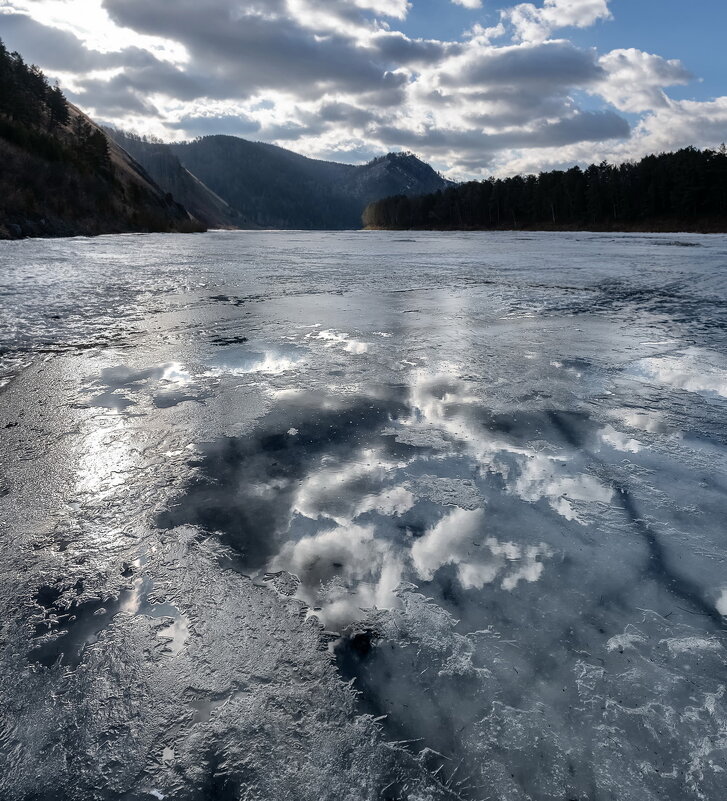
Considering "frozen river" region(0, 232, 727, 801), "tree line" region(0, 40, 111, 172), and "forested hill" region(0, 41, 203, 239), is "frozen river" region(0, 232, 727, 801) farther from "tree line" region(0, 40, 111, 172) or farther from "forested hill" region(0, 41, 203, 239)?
"tree line" region(0, 40, 111, 172)

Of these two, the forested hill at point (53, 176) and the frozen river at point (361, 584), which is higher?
the forested hill at point (53, 176)

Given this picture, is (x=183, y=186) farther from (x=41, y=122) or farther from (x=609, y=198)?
(x=609, y=198)

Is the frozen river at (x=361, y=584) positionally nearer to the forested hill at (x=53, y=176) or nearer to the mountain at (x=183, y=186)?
the forested hill at (x=53, y=176)

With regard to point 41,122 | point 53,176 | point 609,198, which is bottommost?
point 53,176

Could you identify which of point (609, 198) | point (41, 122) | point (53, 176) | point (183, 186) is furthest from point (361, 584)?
point (183, 186)

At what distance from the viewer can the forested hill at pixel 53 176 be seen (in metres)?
36.5

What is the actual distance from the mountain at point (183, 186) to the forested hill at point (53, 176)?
7316 centimetres

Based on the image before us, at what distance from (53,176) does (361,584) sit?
55.1 metres

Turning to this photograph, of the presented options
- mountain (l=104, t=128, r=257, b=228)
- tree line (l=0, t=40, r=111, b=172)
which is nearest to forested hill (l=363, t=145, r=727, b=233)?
tree line (l=0, t=40, r=111, b=172)

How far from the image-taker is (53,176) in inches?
1745

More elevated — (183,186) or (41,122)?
(183,186)

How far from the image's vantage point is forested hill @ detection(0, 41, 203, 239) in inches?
1438

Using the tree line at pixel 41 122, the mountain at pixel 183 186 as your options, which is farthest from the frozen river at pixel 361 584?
the mountain at pixel 183 186

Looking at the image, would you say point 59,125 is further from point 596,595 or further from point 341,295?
point 596,595
